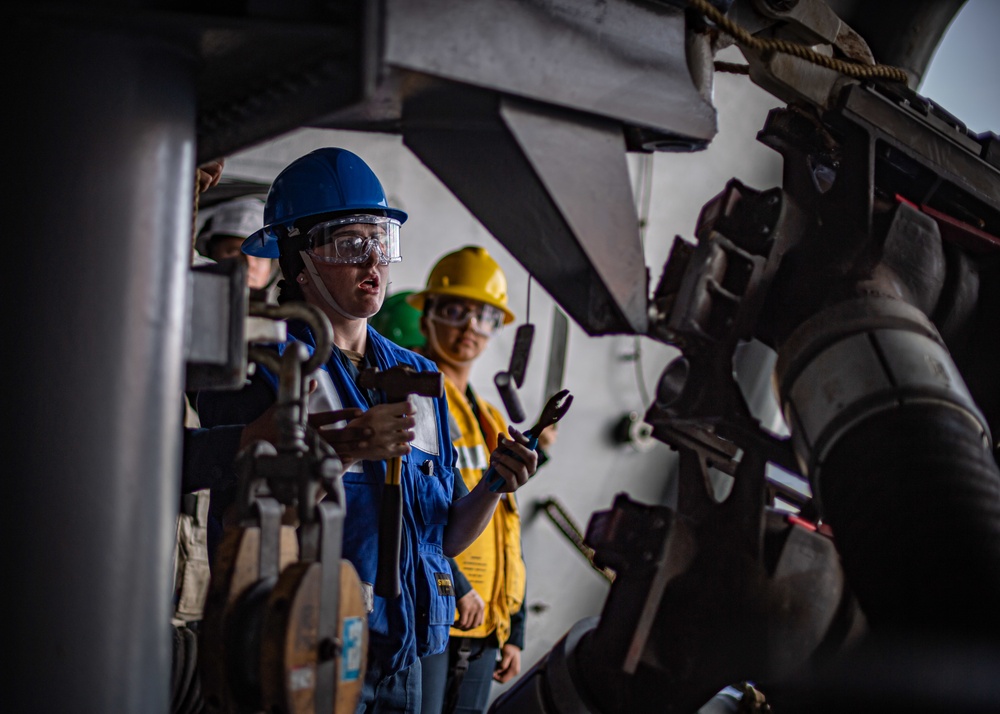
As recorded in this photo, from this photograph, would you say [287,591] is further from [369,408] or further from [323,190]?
[323,190]

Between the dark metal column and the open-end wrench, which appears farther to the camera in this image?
the open-end wrench

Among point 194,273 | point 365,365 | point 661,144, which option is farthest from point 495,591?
point 194,273

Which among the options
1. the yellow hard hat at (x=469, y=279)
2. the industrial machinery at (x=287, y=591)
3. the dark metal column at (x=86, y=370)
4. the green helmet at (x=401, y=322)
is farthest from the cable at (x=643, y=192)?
the dark metal column at (x=86, y=370)

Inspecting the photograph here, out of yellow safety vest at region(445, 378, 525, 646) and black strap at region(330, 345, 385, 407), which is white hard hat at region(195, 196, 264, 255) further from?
black strap at region(330, 345, 385, 407)

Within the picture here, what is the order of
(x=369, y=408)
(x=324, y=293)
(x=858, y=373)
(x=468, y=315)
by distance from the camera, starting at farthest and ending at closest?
(x=468, y=315)
(x=324, y=293)
(x=369, y=408)
(x=858, y=373)

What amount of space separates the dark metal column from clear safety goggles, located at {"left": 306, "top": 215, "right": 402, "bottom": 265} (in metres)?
0.75

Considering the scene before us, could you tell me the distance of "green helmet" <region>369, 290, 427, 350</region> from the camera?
3937mm

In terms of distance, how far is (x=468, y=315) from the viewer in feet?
10.3

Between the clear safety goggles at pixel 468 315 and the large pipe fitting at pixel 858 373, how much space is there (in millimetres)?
1459

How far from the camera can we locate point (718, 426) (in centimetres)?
182

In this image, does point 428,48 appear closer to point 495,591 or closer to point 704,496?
point 704,496

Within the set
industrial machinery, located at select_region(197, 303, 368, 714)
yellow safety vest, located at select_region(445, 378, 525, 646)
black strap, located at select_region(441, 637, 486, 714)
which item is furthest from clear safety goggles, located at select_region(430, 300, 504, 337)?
industrial machinery, located at select_region(197, 303, 368, 714)

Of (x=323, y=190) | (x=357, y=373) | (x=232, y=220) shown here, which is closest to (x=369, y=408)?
(x=357, y=373)

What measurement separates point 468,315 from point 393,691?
1546 mm
